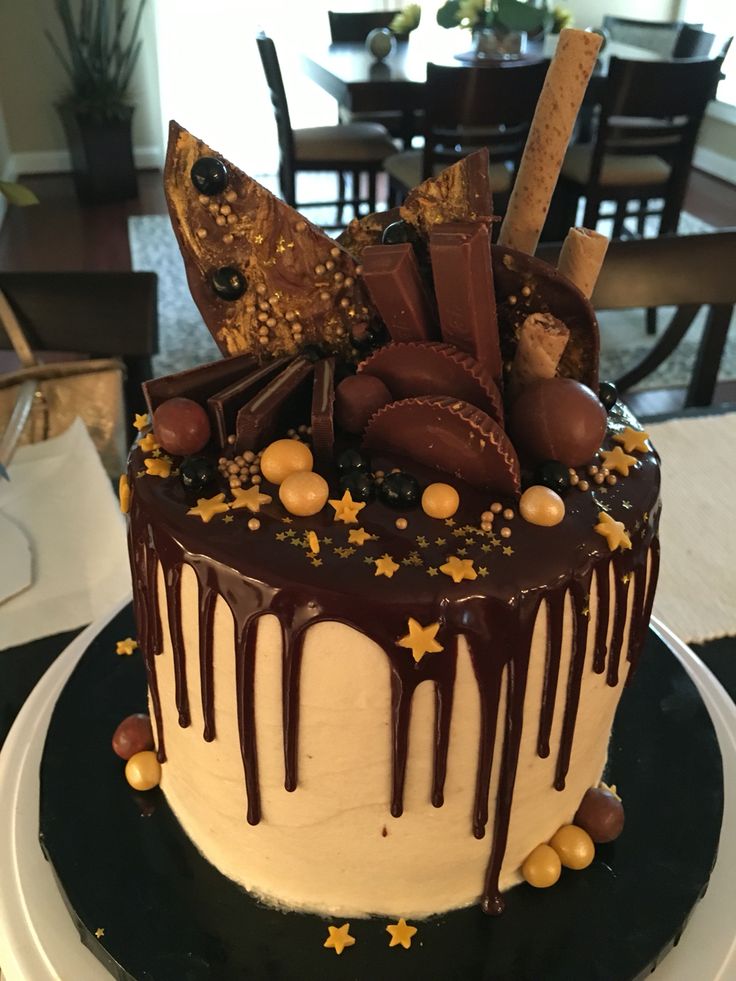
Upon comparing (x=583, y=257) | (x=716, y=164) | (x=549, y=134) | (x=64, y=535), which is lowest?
(x=716, y=164)

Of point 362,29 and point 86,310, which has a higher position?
point 362,29

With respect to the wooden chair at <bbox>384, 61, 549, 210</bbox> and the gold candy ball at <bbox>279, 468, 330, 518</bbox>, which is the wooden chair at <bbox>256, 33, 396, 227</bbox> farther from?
the gold candy ball at <bbox>279, 468, 330, 518</bbox>

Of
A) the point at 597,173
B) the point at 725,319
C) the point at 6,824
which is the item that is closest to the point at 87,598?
the point at 6,824

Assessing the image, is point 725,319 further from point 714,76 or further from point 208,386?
point 714,76

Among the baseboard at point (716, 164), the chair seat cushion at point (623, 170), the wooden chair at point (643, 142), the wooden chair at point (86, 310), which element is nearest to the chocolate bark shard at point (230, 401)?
the wooden chair at point (86, 310)

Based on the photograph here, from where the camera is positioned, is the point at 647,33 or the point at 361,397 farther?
the point at 647,33

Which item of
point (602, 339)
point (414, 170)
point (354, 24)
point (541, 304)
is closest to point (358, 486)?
point (541, 304)

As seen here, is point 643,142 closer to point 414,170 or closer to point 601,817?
point 414,170
